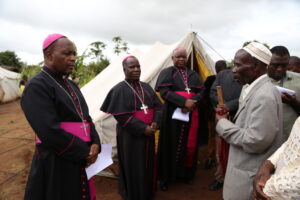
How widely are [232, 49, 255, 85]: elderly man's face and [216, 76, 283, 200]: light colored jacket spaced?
109mm

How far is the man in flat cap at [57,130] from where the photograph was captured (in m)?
1.62

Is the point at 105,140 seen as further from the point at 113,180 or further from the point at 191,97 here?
the point at 191,97

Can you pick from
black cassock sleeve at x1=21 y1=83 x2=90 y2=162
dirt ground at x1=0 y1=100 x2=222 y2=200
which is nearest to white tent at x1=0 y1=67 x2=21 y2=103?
dirt ground at x1=0 y1=100 x2=222 y2=200

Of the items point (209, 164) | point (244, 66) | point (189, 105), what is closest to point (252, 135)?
point (244, 66)

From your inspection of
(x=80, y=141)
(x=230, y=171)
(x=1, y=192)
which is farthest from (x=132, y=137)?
(x=1, y=192)

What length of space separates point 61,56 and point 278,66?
2398 mm

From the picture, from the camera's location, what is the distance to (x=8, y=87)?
50.5 ft

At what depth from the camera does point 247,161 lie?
1.70 m

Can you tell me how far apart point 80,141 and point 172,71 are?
2.22 metres

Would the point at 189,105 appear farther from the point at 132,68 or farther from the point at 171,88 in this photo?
the point at 132,68

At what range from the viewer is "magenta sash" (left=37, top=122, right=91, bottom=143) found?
1.81 meters

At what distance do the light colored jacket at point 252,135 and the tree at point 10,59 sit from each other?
36.5 m

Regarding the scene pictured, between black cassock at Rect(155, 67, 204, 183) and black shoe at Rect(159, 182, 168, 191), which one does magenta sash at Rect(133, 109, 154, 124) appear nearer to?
black cassock at Rect(155, 67, 204, 183)

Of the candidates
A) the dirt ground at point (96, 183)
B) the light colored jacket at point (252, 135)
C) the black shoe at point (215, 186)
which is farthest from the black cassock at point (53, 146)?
the black shoe at point (215, 186)
